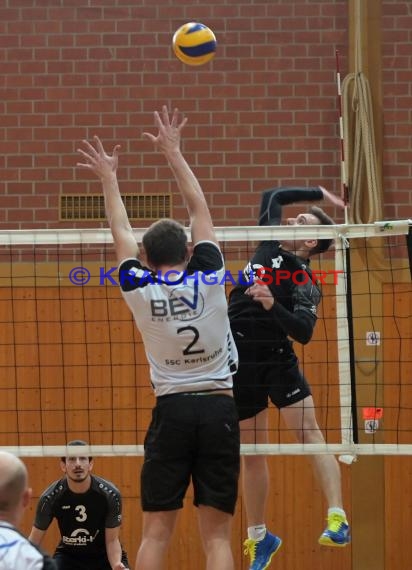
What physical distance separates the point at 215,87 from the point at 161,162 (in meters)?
1.03

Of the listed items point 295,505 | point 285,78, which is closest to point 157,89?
point 285,78

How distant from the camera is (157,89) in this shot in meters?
11.6

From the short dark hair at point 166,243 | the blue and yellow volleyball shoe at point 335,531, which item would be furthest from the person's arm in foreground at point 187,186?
the blue and yellow volleyball shoe at point 335,531

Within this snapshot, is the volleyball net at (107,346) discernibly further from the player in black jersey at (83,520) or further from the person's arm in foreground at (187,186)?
the person's arm in foreground at (187,186)

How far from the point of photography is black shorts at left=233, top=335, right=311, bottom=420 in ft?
23.8

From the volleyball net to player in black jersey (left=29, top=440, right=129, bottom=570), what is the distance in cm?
218

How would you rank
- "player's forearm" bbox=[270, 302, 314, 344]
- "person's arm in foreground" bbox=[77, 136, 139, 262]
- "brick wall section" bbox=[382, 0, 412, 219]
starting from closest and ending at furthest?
"person's arm in foreground" bbox=[77, 136, 139, 262] < "player's forearm" bbox=[270, 302, 314, 344] < "brick wall section" bbox=[382, 0, 412, 219]

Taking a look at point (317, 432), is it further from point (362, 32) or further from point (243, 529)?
point (362, 32)

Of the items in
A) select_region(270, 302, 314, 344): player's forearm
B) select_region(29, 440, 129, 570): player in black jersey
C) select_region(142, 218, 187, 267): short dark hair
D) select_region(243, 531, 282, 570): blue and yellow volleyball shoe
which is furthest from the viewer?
select_region(29, 440, 129, 570): player in black jersey

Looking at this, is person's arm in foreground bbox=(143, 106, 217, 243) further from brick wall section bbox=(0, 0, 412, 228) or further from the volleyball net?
brick wall section bbox=(0, 0, 412, 228)

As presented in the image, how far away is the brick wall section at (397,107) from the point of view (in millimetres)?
11500

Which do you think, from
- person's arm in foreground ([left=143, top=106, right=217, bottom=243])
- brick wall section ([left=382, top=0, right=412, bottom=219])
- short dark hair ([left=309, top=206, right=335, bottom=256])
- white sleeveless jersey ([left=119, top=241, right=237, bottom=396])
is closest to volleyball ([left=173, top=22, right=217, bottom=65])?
short dark hair ([left=309, top=206, right=335, bottom=256])

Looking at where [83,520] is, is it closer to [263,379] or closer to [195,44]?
[263,379]

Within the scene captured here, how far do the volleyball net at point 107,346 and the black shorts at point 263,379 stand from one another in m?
3.92
